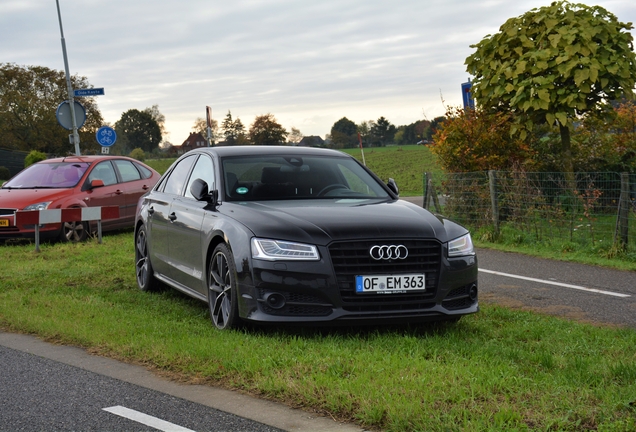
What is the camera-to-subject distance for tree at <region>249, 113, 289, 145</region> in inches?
3667

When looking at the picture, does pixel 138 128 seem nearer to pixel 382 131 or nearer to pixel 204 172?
pixel 382 131

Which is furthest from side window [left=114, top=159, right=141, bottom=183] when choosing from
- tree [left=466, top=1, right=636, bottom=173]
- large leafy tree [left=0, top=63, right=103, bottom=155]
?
large leafy tree [left=0, top=63, right=103, bottom=155]

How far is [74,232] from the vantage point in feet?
52.3

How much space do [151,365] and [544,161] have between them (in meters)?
13.4

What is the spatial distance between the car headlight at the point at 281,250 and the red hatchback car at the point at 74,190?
9722 millimetres

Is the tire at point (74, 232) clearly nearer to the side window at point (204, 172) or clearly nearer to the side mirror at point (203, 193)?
the side window at point (204, 172)

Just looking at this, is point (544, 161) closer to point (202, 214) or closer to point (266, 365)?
point (202, 214)

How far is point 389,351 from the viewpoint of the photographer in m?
6.20

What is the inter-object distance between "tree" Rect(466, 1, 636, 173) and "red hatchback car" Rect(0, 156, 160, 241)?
24.4ft

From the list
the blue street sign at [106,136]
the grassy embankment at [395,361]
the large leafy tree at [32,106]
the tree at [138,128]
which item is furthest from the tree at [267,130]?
the grassy embankment at [395,361]

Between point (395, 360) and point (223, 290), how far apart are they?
6.51ft

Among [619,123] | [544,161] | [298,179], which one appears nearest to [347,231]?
[298,179]

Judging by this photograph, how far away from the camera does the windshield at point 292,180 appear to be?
8.01 m

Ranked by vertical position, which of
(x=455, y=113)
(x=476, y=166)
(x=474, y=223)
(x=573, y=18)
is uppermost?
(x=573, y=18)
